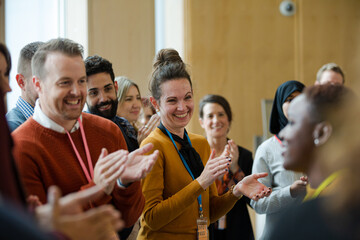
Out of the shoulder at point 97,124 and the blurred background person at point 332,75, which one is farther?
the blurred background person at point 332,75

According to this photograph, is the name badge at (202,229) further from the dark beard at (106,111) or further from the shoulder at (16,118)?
the shoulder at (16,118)

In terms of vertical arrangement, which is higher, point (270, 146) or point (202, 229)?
point (270, 146)

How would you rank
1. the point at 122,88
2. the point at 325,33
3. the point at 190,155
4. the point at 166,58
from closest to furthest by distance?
the point at 190,155 → the point at 166,58 → the point at 122,88 → the point at 325,33

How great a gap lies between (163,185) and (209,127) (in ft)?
5.17

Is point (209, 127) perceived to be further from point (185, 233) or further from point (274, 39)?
point (274, 39)

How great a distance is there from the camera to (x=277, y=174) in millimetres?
3037

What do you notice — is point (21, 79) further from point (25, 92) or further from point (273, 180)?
point (273, 180)

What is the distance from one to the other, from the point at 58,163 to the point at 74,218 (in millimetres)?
677

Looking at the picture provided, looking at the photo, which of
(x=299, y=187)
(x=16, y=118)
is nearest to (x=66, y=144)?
(x=16, y=118)

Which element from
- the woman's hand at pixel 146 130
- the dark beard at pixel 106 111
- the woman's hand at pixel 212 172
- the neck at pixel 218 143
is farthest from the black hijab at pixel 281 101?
the dark beard at pixel 106 111

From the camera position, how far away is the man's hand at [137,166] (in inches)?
73.9

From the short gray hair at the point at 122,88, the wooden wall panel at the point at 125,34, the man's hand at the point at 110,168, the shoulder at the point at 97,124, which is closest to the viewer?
the man's hand at the point at 110,168

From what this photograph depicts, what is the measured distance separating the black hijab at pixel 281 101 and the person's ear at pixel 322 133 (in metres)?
1.60

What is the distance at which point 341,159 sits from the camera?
1485mm
